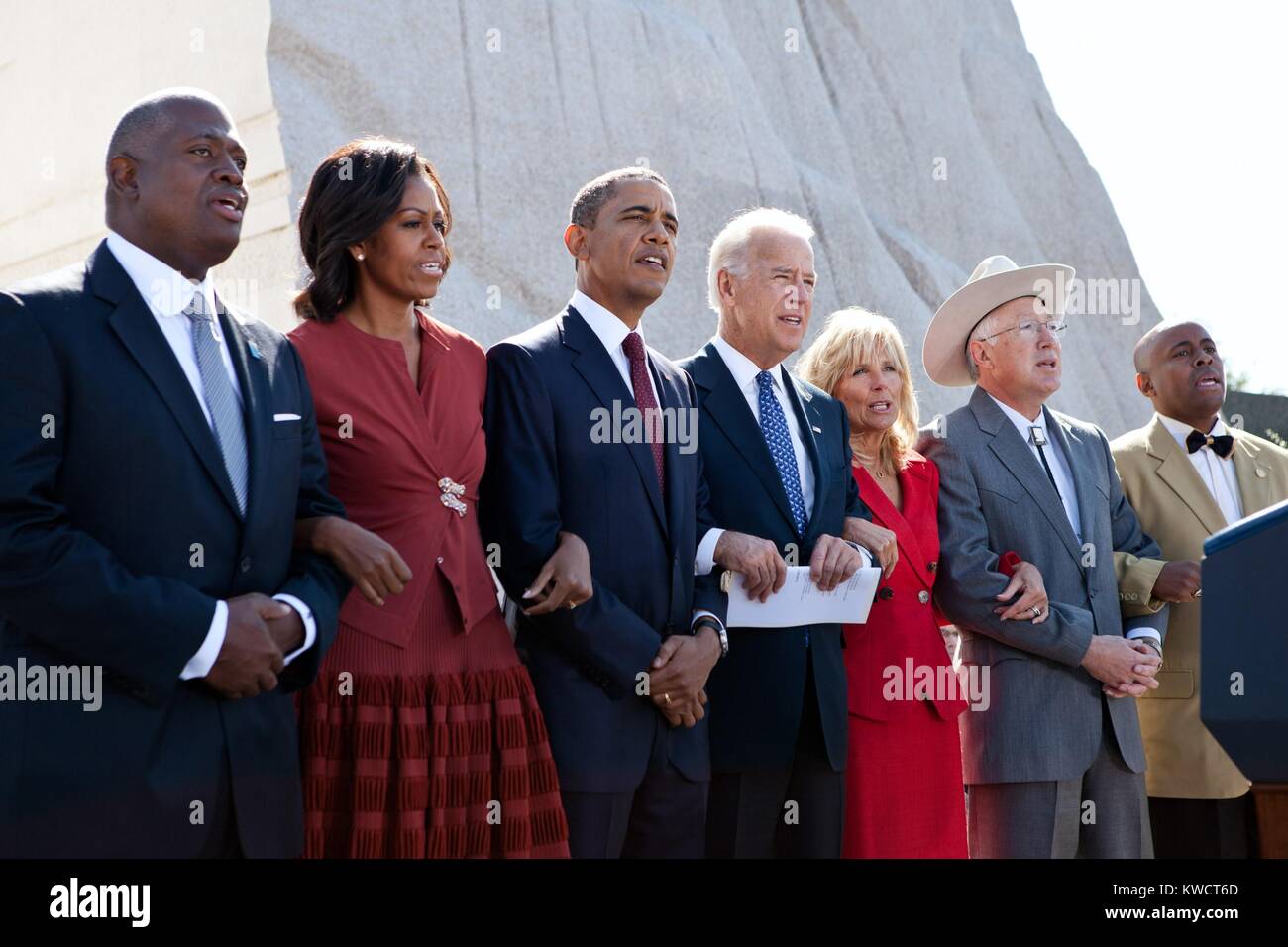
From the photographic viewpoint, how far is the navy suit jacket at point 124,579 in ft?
7.44

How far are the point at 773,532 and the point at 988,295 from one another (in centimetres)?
132

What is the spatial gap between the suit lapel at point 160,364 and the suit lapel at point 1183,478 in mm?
3235

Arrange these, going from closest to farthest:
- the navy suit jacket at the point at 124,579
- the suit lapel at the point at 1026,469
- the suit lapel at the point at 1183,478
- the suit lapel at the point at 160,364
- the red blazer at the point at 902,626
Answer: the navy suit jacket at the point at 124,579, the suit lapel at the point at 160,364, the red blazer at the point at 902,626, the suit lapel at the point at 1026,469, the suit lapel at the point at 1183,478

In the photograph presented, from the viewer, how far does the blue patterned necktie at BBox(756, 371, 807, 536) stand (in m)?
3.58

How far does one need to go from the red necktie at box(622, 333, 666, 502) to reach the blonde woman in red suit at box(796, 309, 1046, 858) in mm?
679

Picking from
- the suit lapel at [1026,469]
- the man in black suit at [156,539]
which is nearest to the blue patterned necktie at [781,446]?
the suit lapel at [1026,469]

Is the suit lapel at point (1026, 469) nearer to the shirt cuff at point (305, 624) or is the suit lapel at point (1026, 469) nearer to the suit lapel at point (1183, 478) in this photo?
the suit lapel at point (1183, 478)

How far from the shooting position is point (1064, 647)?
12.5 ft

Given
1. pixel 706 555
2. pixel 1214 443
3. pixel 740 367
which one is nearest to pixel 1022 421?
pixel 1214 443

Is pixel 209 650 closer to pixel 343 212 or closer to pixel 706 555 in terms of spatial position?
pixel 343 212

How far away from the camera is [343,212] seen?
9.79ft

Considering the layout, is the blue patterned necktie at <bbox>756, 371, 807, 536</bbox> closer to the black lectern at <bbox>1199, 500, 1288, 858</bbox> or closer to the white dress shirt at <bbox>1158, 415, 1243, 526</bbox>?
the white dress shirt at <bbox>1158, 415, 1243, 526</bbox>

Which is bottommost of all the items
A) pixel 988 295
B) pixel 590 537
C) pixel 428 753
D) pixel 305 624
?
pixel 428 753

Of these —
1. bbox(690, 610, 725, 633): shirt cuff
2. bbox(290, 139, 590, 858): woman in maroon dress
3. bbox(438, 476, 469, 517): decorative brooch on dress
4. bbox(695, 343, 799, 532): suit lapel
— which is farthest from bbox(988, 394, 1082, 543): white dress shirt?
bbox(438, 476, 469, 517): decorative brooch on dress
